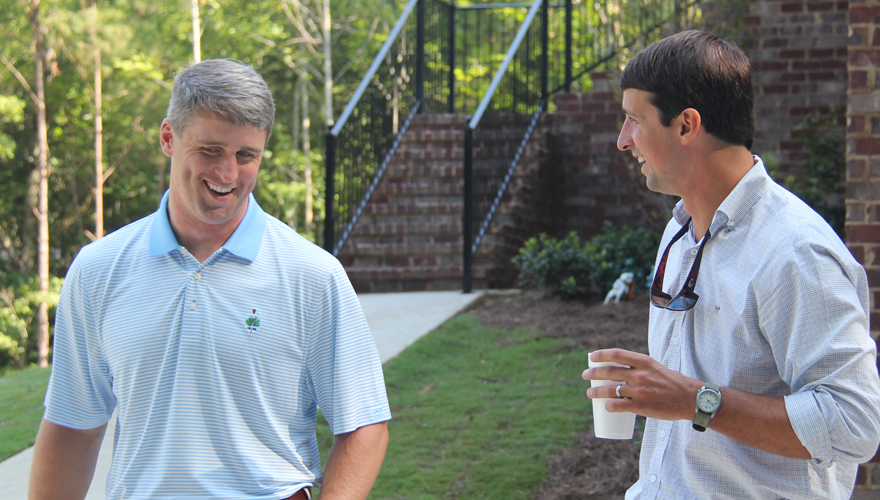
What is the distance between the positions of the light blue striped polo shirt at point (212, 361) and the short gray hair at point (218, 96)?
257 millimetres

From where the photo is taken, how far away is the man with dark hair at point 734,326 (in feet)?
4.64

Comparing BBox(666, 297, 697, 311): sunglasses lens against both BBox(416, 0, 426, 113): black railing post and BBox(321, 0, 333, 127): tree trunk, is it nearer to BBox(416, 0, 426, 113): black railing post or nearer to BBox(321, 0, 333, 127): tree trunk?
BBox(416, 0, 426, 113): black railing post

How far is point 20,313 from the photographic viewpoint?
21.4 m

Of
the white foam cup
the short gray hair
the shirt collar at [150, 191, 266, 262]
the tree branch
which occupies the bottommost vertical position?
→ the white foam cup

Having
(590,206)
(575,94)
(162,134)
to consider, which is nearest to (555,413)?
(162,134)

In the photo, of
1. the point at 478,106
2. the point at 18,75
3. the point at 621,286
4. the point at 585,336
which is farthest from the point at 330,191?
the point at 18,75

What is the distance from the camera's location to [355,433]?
5.91 feet

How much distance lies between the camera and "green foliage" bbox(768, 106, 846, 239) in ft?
22.5

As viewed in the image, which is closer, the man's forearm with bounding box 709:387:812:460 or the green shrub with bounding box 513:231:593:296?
the man's forearm with bounding box 709:387:812:460

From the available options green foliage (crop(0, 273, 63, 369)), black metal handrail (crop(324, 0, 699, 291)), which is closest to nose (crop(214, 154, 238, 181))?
black metal handrail (crop(324, 0, 699, 291))

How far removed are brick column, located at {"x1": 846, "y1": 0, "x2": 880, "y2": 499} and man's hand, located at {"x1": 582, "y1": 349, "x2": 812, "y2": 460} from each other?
213 cm

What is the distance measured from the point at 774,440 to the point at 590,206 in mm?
7540

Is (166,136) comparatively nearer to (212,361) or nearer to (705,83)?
(212,361)

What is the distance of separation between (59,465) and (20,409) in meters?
3.62
